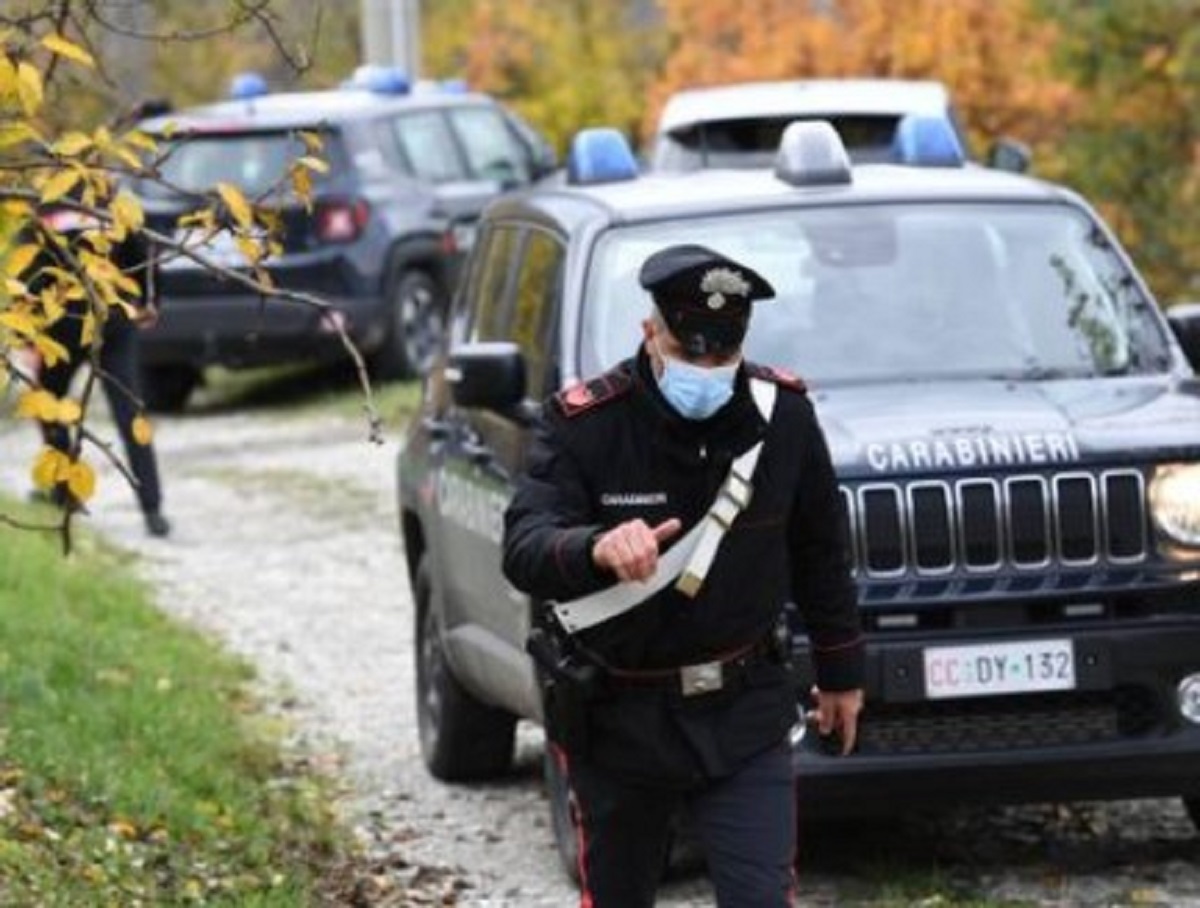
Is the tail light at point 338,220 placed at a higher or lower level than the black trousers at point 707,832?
lower

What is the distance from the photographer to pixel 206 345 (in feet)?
66.7

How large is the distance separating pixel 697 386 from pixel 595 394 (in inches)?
10.4

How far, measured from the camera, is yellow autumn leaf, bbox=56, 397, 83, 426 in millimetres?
5898

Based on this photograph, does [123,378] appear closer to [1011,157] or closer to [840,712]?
[1011,157]

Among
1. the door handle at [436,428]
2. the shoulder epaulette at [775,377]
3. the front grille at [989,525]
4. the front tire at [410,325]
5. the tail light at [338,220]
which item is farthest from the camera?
the front tire at [410,325]

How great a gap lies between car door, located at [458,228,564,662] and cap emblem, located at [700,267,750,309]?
2693 mm

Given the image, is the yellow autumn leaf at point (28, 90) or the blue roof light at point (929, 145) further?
the blue roof light at point (929, 145)

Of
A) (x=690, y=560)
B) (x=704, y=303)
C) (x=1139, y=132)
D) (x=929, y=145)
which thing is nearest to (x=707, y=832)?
(x=690, y=560)

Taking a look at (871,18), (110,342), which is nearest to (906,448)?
(110,342)

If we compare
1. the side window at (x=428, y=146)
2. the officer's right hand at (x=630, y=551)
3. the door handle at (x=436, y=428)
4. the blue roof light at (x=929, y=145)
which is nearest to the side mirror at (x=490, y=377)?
the door handle at (x=436, y=428)

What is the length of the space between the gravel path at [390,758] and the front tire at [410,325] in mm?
2376

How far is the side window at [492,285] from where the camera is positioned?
9.63m

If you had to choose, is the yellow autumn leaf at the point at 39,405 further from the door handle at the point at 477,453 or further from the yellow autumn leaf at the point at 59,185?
the door handle at the point at 477,453

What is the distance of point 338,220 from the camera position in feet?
67.5
